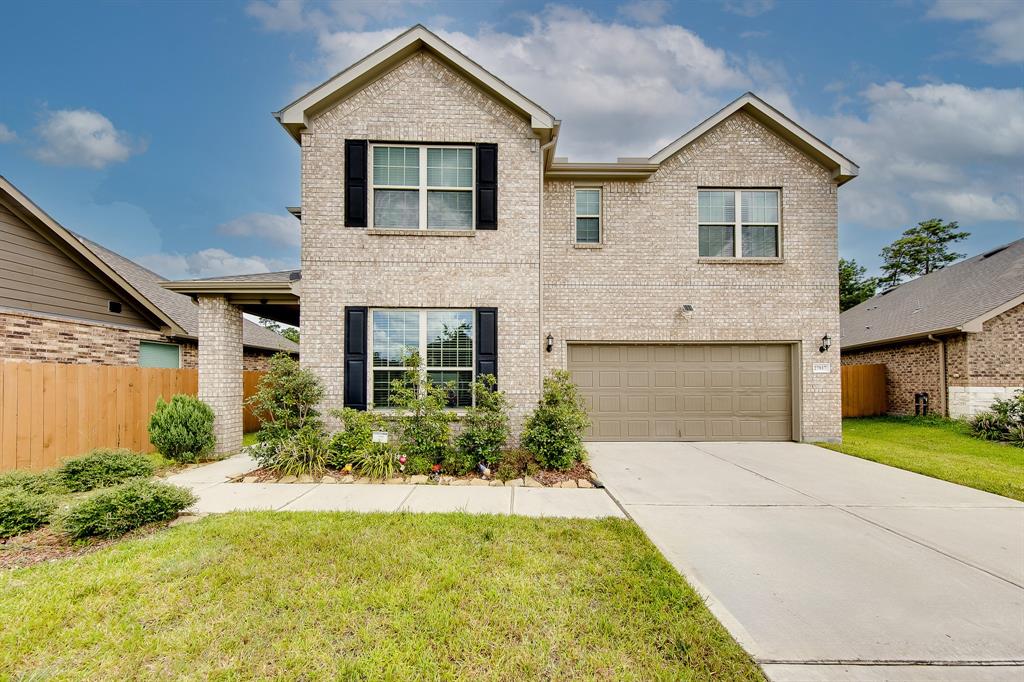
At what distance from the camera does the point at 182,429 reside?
7.31 m

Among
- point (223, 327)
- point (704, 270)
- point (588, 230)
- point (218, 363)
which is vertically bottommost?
point (218, 363)

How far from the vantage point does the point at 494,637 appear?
103 inches

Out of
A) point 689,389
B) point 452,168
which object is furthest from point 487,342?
point 689,389

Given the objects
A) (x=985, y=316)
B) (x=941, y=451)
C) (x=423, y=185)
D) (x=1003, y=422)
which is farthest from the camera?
(x=985, y=316)

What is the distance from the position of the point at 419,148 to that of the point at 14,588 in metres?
7.44

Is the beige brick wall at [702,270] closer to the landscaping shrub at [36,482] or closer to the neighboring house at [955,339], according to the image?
the neighboring house at [955,339]

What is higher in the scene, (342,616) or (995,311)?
(995,311)

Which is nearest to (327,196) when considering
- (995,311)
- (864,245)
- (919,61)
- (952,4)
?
(952,4)

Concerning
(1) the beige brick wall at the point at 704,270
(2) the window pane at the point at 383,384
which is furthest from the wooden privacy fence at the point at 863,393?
(2) the window pane at the point at 383,384

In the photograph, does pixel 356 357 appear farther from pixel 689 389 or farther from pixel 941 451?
pixel 941 451

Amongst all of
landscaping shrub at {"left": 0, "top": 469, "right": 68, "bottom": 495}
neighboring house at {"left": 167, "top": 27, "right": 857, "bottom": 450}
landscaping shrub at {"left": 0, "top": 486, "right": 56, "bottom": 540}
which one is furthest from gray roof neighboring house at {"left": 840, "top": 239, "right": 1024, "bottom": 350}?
landscaping shrub at {"left": 0, "top": 469, "right": 68, "bottom": 495}

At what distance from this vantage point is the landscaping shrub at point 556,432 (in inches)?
266

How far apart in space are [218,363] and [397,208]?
443 cm

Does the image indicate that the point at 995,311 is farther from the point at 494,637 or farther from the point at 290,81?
the point at 290,81
